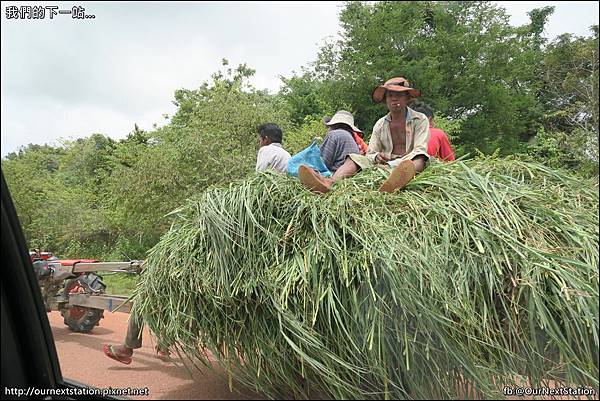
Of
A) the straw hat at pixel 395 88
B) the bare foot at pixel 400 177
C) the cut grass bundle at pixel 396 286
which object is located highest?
the straw hat at pixel 395 88

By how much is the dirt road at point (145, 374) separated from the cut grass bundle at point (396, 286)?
7 centimetres

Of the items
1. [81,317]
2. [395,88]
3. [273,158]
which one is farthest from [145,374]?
[395,88]

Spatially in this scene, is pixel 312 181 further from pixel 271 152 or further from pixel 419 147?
pixel 271 152

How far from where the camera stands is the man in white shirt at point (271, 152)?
A: 2965 millimetres

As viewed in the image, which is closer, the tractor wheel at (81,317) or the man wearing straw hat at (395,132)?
the man wearing straw hat at (395,132)

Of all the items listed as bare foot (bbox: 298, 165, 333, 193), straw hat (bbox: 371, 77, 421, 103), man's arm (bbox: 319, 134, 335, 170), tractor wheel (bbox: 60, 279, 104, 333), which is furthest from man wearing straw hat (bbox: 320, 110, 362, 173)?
tractor wheel (bbox: 60, 279, 104, 333)

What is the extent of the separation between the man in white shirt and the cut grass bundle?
1.27m

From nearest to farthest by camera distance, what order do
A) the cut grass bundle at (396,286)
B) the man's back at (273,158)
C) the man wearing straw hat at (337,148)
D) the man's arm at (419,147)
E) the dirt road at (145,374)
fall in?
1. the cut grass bundle at (396,286)
2. the dirt road at (145,374)
3. the man's arm at (419,147)
4. the man wearing straw hat at (337,148)
5. the man's back at (273,158)

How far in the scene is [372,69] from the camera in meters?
5.57

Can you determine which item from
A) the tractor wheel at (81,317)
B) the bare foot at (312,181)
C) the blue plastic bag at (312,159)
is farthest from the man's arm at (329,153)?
the tractor wheel at (81,317)

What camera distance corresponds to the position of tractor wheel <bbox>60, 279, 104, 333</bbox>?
237 cm

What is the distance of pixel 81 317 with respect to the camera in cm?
249

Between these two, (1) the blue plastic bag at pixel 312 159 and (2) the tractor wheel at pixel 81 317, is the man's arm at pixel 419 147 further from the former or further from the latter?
(2) the tractor wheel at pixel 81 317

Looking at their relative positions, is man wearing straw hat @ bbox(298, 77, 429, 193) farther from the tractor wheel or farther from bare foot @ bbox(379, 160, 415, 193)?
the tractor wheel
